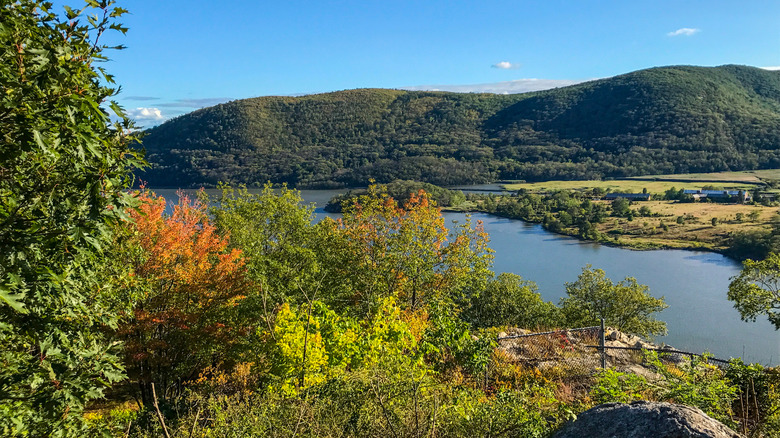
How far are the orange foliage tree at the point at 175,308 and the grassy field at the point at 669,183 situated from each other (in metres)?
112

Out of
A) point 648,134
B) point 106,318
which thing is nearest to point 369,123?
point 648,134

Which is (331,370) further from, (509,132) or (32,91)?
(509,132)

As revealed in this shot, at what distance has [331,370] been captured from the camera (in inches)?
311

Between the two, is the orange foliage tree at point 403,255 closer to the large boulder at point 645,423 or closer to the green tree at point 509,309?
the green tree at point 509,309

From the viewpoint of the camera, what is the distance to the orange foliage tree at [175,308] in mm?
12750

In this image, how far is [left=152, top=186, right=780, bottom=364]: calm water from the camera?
1478 inches

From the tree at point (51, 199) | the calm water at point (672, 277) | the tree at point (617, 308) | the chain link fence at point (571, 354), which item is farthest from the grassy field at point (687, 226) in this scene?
the tree at point (51, 199)

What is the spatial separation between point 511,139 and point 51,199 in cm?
18044

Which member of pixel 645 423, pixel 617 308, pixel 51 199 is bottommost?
pixel 617 308

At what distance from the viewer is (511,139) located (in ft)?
575

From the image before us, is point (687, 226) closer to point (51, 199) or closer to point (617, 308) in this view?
point (617, 308)

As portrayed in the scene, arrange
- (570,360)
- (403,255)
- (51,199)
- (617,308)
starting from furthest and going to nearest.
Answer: (617,308) < (403,255) < (570,360) < (51,199)

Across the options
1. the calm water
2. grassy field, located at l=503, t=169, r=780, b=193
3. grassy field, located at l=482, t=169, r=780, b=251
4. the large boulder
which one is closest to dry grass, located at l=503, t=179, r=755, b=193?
grassy field, located at l=503, t=169, r=780, b=193

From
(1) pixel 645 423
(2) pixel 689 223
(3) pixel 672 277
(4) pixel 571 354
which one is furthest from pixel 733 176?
(1) pixel 645 423
